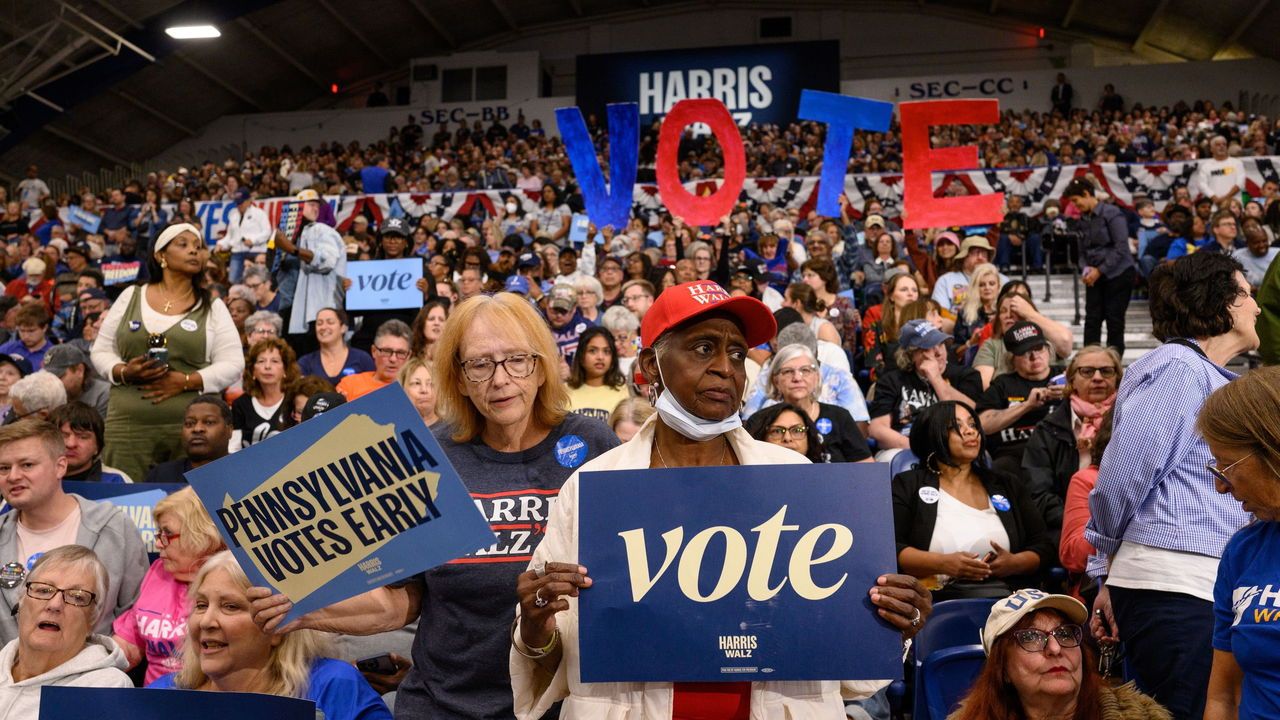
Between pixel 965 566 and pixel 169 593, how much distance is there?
→ 2916 millimetres

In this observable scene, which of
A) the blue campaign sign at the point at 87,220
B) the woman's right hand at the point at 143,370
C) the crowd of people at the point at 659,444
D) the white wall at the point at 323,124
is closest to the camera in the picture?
the crowd of people at the point at 659,444

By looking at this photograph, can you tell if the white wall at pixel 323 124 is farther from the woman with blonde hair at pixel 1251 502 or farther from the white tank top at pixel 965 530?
the woman with blonde hair at pixel 1251 502

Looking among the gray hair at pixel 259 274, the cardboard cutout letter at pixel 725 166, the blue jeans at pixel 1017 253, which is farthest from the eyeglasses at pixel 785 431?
the blue jeans at pixel 1017 253

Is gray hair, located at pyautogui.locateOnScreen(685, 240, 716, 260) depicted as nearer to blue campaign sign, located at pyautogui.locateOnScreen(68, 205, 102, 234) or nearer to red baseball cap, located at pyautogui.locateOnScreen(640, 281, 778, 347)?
red baseball cap, located at pyautogui.locateOnScreen(640, 281, 778, 347)

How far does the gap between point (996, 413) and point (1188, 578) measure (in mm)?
3282

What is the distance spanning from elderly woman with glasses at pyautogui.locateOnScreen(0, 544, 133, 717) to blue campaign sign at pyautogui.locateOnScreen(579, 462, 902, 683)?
200 cm

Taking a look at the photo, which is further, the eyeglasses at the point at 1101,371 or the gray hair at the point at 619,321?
the gray hair at the point at 619,321

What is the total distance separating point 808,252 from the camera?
34.7 feet

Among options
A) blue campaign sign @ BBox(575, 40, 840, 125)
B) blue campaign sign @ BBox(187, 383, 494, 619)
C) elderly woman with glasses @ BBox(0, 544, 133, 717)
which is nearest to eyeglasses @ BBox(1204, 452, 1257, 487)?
blue campaign sign @ BBox(187, 383, 494, 619)

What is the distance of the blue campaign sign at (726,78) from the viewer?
85.2ft

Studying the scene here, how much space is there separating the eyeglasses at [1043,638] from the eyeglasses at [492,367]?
4.70 feet

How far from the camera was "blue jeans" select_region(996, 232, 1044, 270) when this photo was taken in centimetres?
1327

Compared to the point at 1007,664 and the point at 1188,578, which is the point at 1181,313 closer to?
the point at 1188,578

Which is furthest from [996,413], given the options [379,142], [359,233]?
[379,142]
